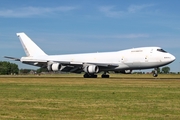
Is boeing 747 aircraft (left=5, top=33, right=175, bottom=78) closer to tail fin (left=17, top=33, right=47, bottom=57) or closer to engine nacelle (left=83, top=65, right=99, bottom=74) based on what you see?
engine nacelle (left=83, top=65, right=99, bottom=74)

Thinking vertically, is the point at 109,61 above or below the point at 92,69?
above

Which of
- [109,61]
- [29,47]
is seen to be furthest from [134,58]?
[29,47]

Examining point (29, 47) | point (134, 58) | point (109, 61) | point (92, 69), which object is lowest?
point (92, 69)

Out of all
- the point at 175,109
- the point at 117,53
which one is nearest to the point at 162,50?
the point at 117,53

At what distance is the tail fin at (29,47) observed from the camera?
71812 millimetres

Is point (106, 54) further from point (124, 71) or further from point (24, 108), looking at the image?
point (24, 108)

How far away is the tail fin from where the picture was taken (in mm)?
71812

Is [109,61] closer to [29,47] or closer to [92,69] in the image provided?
[92,69]

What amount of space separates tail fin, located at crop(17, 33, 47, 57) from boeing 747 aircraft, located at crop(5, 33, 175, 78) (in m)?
1.95

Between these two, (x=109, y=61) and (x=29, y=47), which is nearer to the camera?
(x=109, y=61)

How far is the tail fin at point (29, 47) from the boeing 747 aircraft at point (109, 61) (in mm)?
1953

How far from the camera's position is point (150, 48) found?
2156 inches

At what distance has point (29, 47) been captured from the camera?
236 ft

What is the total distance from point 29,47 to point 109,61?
67.0 feet
